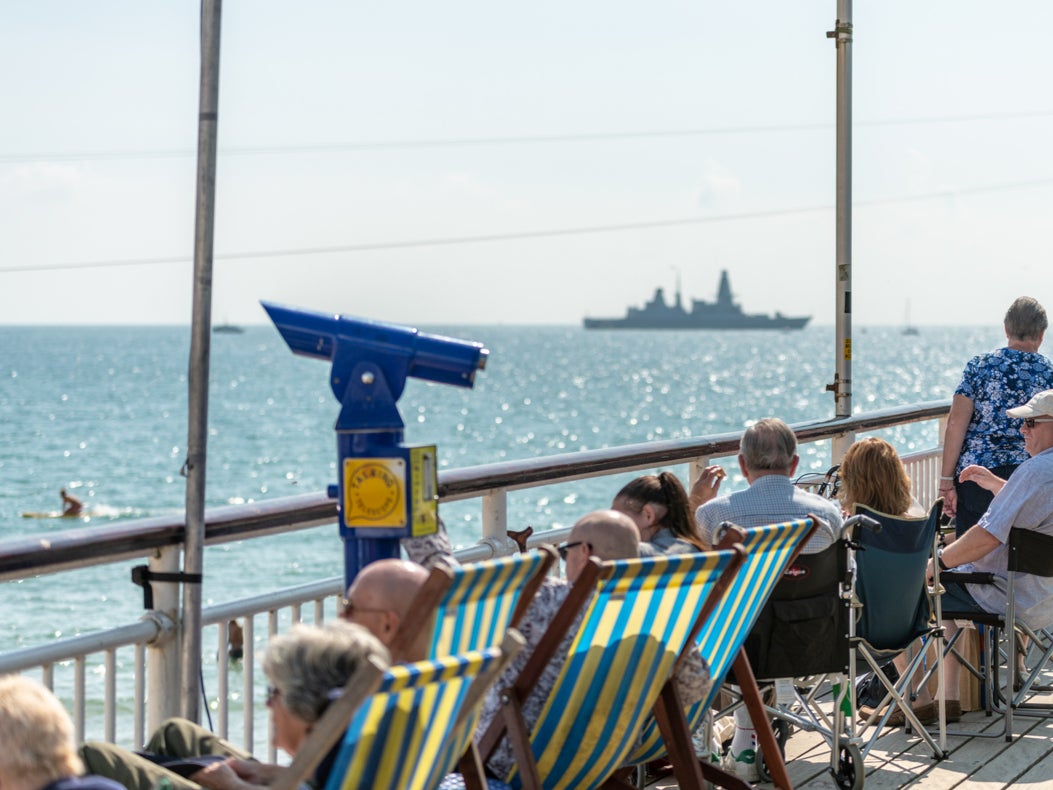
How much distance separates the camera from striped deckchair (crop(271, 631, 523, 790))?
2271mm

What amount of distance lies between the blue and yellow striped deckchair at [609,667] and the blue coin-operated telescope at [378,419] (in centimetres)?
39

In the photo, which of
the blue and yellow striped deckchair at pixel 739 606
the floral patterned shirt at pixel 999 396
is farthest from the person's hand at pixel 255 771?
the floral patterned shirt at pixel 999 396

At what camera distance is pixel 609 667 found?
10.9 ft

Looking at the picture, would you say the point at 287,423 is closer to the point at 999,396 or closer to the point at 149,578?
the point at 999,396

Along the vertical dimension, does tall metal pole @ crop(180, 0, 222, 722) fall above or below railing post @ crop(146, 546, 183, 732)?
above

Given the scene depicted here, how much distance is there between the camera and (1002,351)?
243 inches

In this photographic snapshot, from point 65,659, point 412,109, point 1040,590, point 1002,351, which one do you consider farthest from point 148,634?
point 412,109

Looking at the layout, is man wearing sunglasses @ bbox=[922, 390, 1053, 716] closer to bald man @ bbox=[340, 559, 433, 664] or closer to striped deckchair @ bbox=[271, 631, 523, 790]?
bald man @ bbox=[340, 559, 433, 664]

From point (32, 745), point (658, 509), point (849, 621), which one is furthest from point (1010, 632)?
point (32, 745)

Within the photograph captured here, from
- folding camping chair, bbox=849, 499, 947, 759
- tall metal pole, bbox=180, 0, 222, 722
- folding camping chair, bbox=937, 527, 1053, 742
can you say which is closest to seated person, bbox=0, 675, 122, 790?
tall metal pole, bbox=180, 0, 222, 722

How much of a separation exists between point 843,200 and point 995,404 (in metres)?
2.02

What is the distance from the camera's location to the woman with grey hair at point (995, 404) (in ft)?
20.0

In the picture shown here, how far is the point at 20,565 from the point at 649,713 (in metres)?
1.43

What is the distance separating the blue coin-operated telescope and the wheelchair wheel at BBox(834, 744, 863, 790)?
173cm
